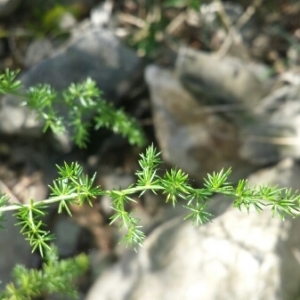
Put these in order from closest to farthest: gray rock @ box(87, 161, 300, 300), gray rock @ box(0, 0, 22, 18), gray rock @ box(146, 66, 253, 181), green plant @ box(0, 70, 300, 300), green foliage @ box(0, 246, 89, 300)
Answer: green plant @ box(0, 70, 300, 300)
green foliage @ box(0, 246, 89, 300)
gray rock @ box(87, 161, 300, 300)
gray rock @ box(146, 66, 253, 181)
gray rock @ box(0, 0, 22, 18)

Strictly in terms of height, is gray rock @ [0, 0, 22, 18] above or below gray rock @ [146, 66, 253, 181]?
above

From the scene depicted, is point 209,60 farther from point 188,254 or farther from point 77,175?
point 77,175

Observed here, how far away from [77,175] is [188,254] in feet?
2.59

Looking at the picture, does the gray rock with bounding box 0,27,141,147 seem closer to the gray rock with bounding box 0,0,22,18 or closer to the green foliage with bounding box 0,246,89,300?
the gray rock with bounding box 0,0,22,18

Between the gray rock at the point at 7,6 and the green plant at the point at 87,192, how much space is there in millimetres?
840

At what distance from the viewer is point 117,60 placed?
6.42 feet

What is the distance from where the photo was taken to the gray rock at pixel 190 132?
5.95ft

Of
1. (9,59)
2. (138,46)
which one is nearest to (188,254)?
(138,46)

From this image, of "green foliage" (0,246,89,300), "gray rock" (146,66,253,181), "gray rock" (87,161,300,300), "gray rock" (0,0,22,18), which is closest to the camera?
"green foliage" (0,246,89,300)

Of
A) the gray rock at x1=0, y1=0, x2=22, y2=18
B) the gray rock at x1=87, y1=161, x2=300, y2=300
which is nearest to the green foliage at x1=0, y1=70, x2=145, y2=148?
the gray rock at x1=87, y1=161, x2=300, y2=300

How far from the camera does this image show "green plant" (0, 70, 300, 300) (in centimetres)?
84

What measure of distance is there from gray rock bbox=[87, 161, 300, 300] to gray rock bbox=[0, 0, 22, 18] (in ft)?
3.67

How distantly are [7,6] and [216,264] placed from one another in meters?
1.33

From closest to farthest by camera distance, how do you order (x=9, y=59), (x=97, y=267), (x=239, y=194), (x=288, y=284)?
(x=239, y=194)
(x=288, y=284)
(x=97, y=267)
(x=9, y=59)
